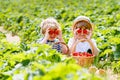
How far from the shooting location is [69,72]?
3.68 metres

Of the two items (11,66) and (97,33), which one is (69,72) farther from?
(97,33)

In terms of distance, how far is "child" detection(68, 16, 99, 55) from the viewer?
7243 millimetres

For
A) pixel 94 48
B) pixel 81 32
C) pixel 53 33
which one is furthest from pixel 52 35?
pixel 94 48

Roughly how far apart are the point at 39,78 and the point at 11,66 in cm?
229

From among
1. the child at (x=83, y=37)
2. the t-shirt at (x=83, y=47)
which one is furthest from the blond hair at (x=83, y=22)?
the t-shirt at (x=83, y=47)

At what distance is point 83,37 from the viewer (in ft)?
24.0

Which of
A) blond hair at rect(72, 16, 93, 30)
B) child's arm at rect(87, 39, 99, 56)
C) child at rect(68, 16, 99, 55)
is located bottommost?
child's arm at rect(87, 39, 99, 56)

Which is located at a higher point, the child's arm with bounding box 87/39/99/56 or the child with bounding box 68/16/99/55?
the child with bounding box 68/16/99/55

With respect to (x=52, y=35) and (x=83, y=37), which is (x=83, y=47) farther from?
(x=52, y=35)

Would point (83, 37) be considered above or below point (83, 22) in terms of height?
below

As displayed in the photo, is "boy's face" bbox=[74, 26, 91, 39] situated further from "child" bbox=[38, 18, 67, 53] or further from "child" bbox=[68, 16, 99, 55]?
"child" bbox=[38, 18, 67, 53]

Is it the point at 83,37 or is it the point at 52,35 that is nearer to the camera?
the point at 83,37

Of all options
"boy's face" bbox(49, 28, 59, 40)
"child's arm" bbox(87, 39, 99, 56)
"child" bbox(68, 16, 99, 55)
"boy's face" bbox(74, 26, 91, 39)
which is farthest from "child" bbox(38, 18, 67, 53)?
"child's arm" bbox(87, 39, 99, 56)

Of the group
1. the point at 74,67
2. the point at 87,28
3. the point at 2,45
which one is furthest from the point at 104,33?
the point at 74,67
